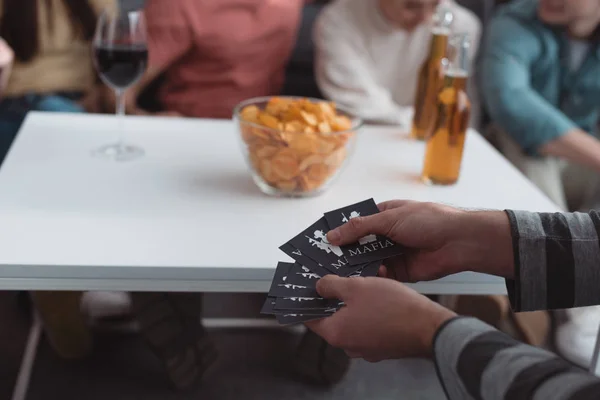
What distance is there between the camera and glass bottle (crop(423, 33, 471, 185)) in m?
1.21

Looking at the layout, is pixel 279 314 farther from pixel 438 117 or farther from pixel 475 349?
pixel 438 117

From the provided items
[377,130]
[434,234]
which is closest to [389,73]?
[377,130]

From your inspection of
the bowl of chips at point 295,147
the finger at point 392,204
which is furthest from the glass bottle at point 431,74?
the finger at point 392,204

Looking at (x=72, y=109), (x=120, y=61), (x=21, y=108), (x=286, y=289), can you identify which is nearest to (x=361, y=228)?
(x=286, y=289)

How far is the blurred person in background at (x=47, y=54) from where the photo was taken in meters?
1.84

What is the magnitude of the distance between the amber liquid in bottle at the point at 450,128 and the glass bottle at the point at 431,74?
0.16 meters

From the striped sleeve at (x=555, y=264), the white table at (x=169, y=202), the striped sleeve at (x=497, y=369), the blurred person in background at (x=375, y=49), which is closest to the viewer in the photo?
the striped sleeve at (x=497, y=369)

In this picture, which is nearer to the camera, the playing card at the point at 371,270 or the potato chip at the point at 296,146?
the playing card at the point at 371,270

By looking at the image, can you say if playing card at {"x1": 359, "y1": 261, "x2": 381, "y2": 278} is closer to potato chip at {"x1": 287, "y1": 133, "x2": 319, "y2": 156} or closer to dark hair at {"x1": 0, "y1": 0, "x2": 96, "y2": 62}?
potato chip at {"x1": 287, "y1": 133, "x2": 319, "y2": 156}

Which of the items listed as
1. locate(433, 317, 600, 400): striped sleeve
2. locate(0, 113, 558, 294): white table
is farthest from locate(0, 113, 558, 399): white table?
locate(433, 317, 600, 400): striped sleeve

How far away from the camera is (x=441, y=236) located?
0.85 m

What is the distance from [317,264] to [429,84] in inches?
28.5

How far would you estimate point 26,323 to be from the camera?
1.76 meters

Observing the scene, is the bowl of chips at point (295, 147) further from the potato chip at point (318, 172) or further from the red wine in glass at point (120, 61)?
the red wine in glass at point (120, 61)
